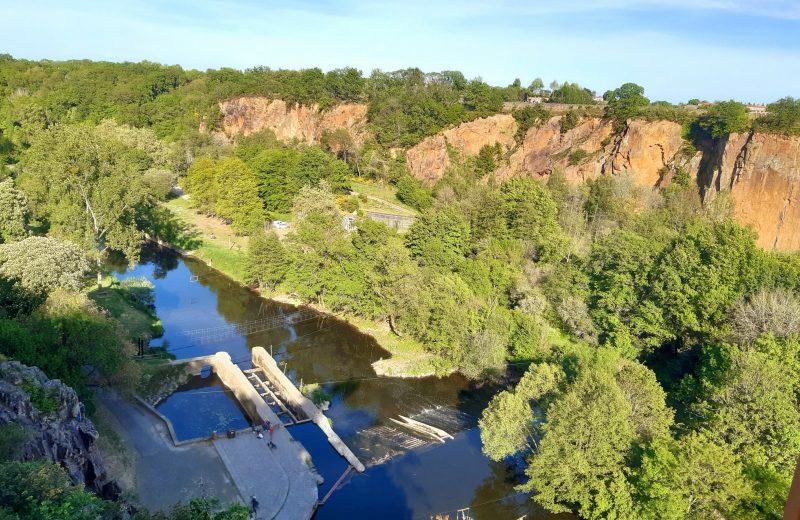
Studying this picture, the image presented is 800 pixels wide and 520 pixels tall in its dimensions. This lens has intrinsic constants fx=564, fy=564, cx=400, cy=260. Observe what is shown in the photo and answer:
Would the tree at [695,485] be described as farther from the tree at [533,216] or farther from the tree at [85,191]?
the tree at [85,191]


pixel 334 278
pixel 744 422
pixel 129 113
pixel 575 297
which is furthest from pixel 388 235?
pixel 129 113

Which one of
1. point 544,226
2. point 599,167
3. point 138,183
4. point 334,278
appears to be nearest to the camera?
point 334,278

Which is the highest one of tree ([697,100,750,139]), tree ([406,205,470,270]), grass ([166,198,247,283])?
tree ([697,100,750,139])

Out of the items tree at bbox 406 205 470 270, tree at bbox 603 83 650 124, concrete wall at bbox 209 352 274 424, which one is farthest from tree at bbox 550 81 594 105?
concrete wall at bbox 209 352 274 424

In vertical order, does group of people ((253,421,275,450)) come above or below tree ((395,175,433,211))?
below

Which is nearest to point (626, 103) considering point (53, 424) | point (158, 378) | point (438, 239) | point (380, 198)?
point (380, 198)

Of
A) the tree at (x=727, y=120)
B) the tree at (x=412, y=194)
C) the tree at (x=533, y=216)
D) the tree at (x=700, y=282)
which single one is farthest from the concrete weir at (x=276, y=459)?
the tree at (x=727, y=120)

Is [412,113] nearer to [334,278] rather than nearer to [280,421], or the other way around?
[334,278]

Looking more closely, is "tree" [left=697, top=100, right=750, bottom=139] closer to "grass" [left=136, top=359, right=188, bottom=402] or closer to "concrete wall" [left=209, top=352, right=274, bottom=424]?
"concrete wall" [left=209, top=352, right=274, bottom=424]
